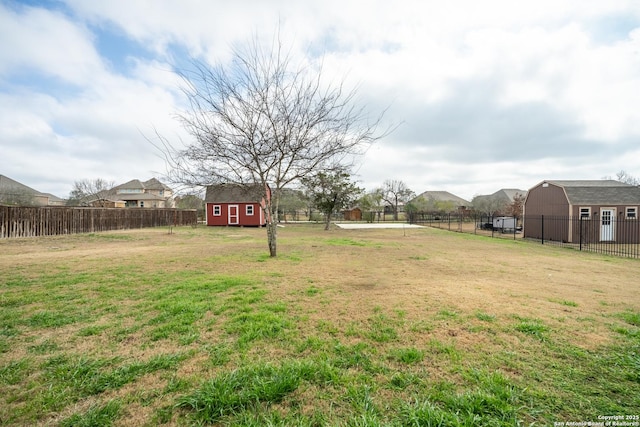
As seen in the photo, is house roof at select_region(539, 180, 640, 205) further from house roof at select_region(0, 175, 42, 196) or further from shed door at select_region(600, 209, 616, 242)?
house roof at select_region(0, 175, 42, 196)

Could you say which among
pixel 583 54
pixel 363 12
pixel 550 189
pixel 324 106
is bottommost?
pixel 550 189

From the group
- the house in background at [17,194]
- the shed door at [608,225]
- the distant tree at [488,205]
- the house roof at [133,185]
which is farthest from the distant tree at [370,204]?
the house roof at [133,185]

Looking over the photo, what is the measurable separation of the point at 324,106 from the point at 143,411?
7.83 metres

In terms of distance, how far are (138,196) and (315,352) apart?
6014 centimetres

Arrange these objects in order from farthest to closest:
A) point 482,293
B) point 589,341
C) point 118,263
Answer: point 118,263
point 482,293
point 589,341

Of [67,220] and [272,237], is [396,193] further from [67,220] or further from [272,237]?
[67,220]

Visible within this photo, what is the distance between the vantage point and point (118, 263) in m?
7.23

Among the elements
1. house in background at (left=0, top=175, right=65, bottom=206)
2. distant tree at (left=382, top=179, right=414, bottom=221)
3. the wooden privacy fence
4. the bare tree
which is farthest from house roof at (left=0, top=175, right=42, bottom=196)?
distant tree at (left=382, top=179, right=414, bottom=221)

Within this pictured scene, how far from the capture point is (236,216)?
88.6 feet

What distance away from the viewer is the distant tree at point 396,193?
4662 centimetres

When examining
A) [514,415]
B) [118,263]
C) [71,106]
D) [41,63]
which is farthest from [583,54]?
[71,106]

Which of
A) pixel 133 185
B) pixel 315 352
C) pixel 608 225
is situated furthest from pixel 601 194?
pixel 133 185

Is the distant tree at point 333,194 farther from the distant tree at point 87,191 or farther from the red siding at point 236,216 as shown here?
the distant tree at point 87,191

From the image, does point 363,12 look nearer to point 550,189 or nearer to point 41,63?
point 41,63
